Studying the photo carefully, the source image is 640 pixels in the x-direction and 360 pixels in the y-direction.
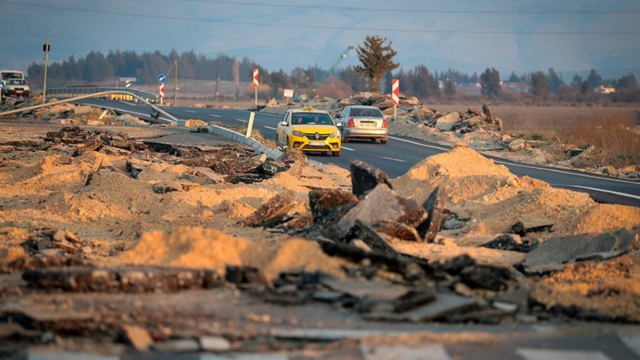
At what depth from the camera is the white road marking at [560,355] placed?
20.4ft

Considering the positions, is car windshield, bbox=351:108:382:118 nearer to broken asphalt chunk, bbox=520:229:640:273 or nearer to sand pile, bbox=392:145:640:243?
sand pile, bbox=392:145:640:243

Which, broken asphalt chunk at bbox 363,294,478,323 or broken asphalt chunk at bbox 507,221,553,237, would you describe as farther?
broken asphalt chunk at bbox 507,221,553,237

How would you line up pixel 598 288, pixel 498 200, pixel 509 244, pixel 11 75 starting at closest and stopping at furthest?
pixel 598 288 → pixel 509 244 → pixel 498 200 → pixel 11 75

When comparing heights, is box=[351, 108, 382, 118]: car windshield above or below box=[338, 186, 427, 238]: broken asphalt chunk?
below

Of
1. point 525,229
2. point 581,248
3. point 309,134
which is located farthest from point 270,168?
point 309,134

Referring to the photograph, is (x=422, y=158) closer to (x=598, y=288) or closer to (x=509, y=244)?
(x=509, y=244)

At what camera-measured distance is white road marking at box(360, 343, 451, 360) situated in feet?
19.9

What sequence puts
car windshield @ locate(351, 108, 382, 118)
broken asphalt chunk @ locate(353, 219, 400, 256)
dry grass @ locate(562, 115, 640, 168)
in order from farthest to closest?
1. car windshield @ locate(351, 108, 382, 118)
2. dry grass @ locate(562, 115, 640, 168)
3. broken asphalt chunk @ locate(353, 219, 400, 256)

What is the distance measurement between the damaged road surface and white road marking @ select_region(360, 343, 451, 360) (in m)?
0.02

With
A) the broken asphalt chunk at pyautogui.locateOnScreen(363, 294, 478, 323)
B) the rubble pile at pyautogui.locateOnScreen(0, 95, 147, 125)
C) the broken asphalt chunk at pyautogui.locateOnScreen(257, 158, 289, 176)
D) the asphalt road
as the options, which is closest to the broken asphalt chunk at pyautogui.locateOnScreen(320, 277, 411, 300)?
the broken asphalt chunk at pyautogui.locateOnScreen(363, 294, 478, 323)

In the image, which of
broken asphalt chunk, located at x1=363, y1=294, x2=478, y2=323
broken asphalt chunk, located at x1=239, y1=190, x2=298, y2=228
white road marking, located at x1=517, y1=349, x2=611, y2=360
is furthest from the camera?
broken asphalt chunk, located at x1=239, y1=190, x2=298, y2=228

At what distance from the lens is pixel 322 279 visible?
8055mm

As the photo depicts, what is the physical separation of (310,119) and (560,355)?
26801 mm

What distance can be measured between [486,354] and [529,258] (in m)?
4.35
